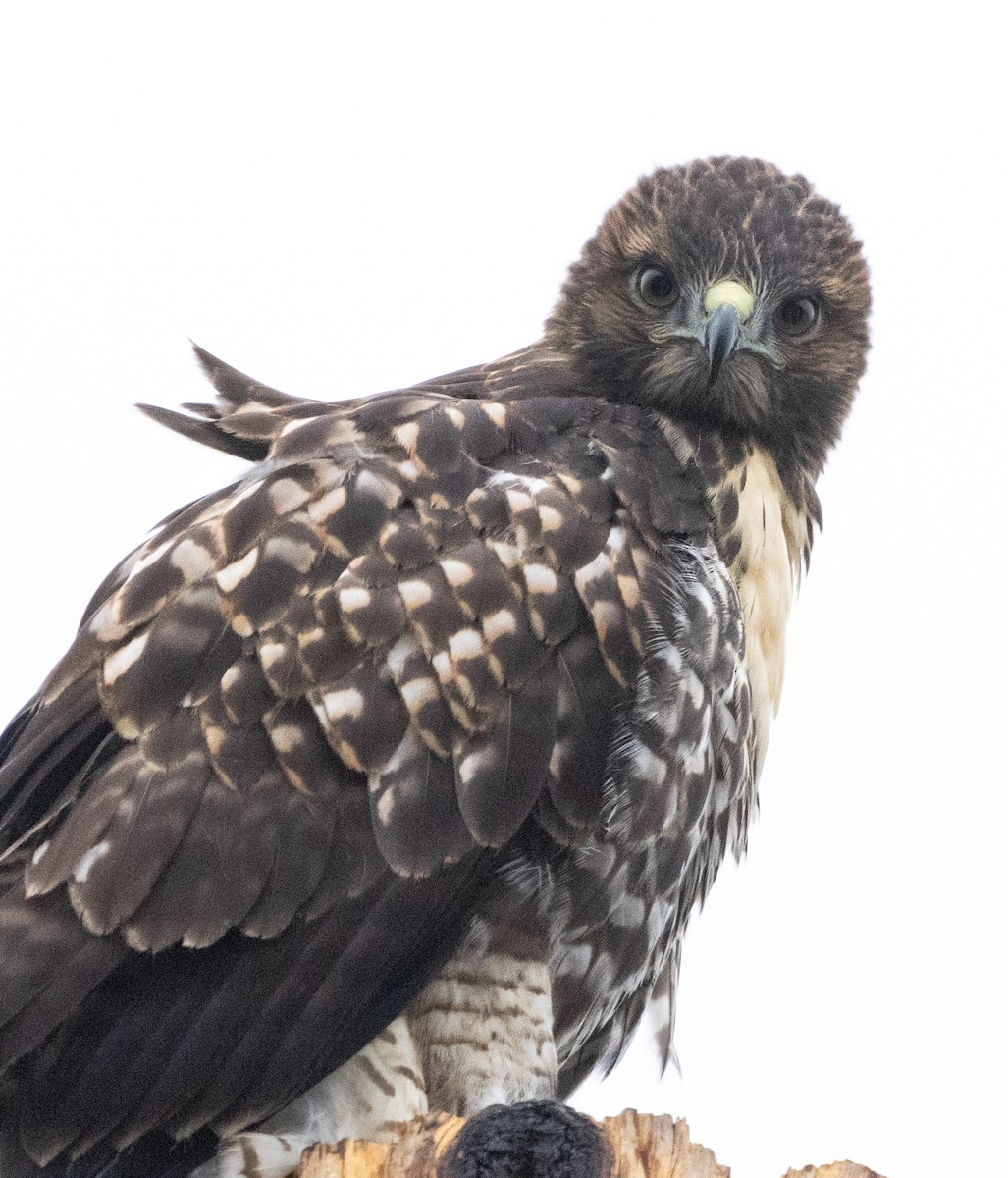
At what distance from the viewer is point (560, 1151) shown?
261 centimetres

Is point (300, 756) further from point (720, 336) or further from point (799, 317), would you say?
point (799, 317)

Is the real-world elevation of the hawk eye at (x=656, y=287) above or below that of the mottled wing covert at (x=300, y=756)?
above

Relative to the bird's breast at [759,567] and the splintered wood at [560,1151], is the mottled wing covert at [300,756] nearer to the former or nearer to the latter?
the bird's breast at [759,567]

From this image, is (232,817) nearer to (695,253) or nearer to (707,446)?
(707,446)

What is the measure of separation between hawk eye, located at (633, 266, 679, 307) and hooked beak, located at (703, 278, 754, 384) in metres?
0.14

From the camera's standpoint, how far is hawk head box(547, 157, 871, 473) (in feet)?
14.7

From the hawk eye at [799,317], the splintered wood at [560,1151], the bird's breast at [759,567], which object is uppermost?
the hawk eye at [799,317]

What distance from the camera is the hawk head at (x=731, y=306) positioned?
448 centimetres

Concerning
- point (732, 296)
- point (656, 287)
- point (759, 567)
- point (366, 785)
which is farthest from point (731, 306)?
point (366, 785)

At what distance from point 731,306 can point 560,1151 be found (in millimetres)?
2349

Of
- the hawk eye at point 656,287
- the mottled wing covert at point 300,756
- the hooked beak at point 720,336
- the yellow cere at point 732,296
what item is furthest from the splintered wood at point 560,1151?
the hawk eye at point 656,287

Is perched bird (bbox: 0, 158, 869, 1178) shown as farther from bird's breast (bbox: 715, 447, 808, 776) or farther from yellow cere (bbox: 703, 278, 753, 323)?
A: yellow cere (bbox: 703, 278, 753, 323)

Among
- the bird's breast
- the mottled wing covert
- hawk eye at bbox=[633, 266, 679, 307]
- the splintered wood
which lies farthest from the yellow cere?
the splintered wood

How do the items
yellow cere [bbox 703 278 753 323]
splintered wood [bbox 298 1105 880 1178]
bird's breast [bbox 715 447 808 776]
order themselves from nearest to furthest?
splintered wood [bbox 298 1105 880 1178] < bird's breast [bbox 715 447 808 776] < yellow cere [bbox 703 278 753 323]
